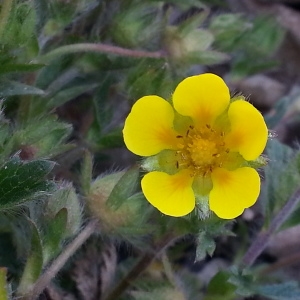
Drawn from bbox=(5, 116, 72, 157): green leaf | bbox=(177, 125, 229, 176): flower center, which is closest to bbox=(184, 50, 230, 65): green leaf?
bbox=(177, 125, 229, 176): flower center

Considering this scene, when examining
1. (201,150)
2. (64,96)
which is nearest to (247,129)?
(201,150)

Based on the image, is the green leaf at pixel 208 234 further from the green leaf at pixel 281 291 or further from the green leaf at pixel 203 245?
the green leaf at pixel 281 291

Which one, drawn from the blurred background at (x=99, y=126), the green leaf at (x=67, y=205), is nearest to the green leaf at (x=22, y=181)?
the blurred background at (x=99, y=126)

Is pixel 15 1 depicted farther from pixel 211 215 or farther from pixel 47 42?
pixel 211 215

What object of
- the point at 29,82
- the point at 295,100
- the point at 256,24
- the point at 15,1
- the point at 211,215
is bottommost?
the point at 295,100

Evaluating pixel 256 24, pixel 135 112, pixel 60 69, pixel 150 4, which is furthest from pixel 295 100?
pixel 135 112

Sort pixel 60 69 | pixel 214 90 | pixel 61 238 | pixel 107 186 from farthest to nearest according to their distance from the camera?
pixel 60 69, pixel 107 186, pixel 61 238, pixel 214 90

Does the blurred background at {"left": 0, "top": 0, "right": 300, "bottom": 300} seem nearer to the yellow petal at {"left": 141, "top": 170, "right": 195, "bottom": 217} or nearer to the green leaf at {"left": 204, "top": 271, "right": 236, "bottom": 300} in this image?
the green leaf at {"left": 204, "top": 271, "right": 236, "bottom": 300}
